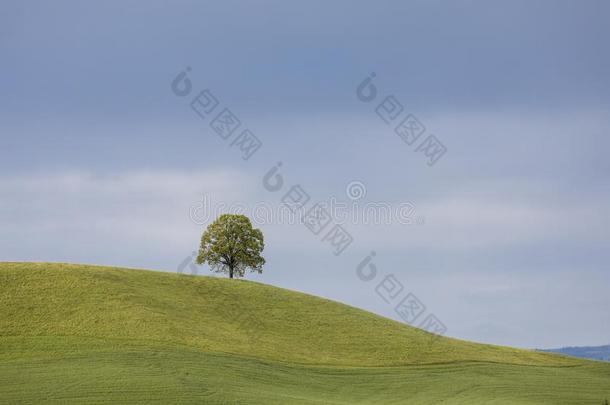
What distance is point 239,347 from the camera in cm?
5391

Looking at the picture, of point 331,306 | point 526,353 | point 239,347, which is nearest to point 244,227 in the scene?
point 331,306

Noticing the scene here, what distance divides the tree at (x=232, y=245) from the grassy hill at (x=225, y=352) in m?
4.12

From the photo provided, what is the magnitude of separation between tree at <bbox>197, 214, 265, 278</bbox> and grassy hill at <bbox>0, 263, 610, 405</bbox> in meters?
4.12

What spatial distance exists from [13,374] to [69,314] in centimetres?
1020

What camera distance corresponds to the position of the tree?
74750 mm

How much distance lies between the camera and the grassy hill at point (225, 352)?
1715 inches

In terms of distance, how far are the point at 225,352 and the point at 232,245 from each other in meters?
23.7

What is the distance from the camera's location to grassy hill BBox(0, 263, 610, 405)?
43.6 metres

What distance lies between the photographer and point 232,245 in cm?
7475

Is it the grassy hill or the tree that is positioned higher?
the tree

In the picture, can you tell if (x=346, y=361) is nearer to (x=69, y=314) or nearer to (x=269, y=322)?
(x=269, y=322)

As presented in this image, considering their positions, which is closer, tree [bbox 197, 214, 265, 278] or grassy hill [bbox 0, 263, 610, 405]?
grassy hill [bbox 0, 263, 610, 405]

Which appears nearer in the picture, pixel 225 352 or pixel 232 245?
pixel 225 352

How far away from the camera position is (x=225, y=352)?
51.8m
